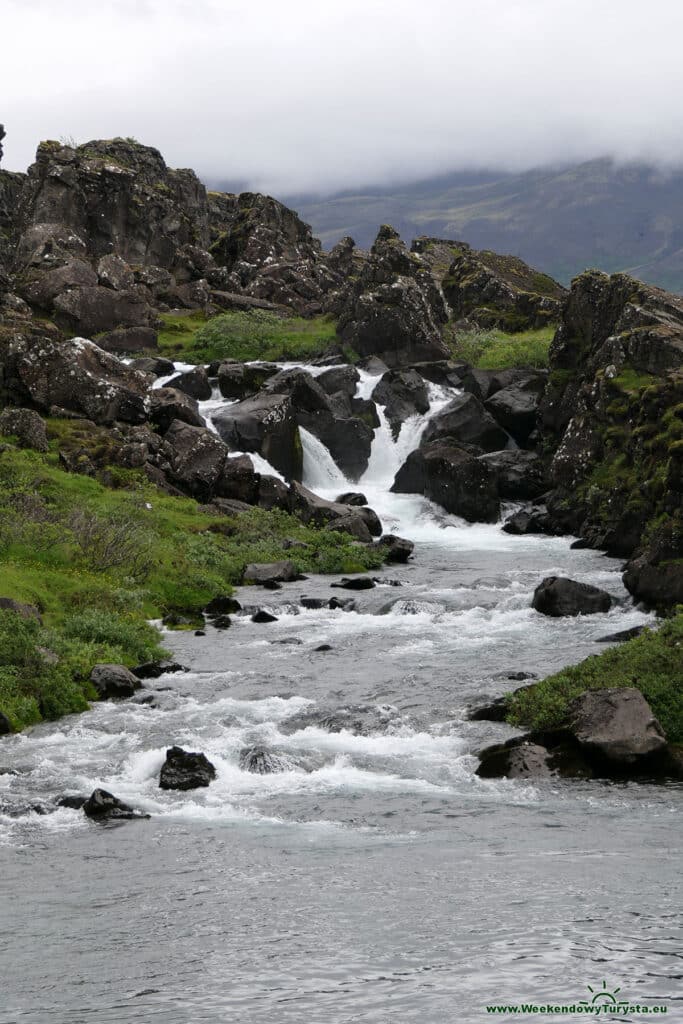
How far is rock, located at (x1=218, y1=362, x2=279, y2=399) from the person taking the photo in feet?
228

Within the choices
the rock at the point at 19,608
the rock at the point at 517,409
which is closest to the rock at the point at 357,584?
the rock at the point at 19,608

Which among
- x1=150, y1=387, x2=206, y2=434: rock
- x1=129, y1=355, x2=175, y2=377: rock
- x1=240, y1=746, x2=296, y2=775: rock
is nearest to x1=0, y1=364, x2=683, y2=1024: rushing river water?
x1=240, y1=746, x2=296, y2=775: rock

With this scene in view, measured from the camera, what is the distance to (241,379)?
69.6 m

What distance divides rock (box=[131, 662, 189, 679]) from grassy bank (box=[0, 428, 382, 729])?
67 cm

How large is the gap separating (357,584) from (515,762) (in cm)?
2094

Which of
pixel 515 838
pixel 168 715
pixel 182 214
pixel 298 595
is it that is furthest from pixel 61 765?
pixel 182 214

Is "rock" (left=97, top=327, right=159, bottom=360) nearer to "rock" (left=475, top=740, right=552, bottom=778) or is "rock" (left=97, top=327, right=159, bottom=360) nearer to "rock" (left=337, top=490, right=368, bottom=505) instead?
"rock" (left=337, top=490, right=368, bottom=505)

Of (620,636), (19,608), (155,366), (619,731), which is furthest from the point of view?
(155,366)

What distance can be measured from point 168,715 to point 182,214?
93.0 meters

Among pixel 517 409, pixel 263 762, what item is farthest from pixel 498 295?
pixel 263 762

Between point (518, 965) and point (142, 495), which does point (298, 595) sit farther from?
point (518, 965)

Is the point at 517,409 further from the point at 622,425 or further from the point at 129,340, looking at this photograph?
the point at 129,340

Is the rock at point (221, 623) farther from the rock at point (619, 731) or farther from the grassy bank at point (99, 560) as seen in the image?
the rock at point (619, 731)

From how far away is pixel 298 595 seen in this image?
38156 millimetres
